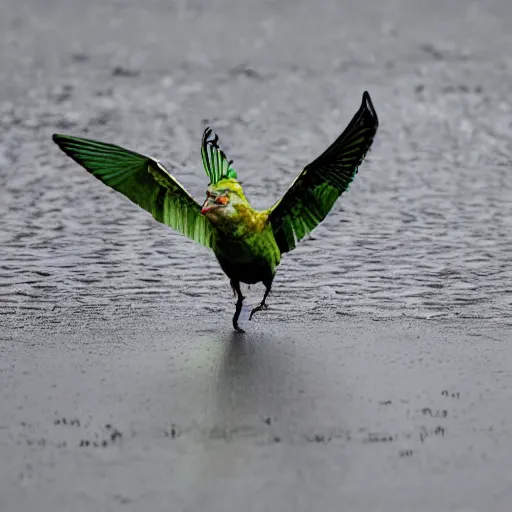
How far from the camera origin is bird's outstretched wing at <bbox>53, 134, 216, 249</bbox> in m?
7.25

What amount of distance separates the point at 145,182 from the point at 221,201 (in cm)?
79

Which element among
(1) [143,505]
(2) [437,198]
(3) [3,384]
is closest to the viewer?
(1) [143,505]

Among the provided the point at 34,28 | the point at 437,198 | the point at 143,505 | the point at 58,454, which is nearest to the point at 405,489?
the point at 143,505

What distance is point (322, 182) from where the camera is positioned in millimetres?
6992

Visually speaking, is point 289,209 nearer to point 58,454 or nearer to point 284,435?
point 284,435

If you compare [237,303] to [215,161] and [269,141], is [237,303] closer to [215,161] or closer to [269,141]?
[215,161]

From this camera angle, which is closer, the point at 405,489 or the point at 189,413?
the point at 405,489

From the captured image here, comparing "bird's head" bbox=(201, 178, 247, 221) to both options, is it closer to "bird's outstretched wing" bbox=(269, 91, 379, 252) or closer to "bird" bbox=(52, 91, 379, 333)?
"bird" bbox=(52, 91, 379, 333)

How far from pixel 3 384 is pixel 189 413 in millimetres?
1143

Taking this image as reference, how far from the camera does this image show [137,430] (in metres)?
5.68

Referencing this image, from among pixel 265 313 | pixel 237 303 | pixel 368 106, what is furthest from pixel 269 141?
pixel 368 106

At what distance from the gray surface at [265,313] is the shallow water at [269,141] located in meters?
0.04

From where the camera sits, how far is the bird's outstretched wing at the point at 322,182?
6.73m

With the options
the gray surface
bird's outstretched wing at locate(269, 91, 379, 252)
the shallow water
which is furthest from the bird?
the shallow water
